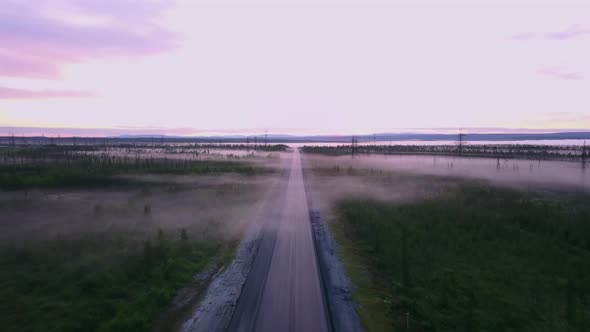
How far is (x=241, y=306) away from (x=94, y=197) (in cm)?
2201

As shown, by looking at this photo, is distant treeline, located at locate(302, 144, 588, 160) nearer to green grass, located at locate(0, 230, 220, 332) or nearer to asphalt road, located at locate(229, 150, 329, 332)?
asphalt road, located at locate(229, 150, 329, 332)

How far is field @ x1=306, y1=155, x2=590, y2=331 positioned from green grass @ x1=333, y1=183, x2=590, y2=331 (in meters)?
0.03

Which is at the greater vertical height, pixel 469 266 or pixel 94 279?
pixel 94 279

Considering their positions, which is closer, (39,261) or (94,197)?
(39,261)

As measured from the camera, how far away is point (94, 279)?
1046cm

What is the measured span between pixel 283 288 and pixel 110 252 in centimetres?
718

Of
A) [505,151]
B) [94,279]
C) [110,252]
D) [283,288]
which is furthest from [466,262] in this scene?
[505,151]

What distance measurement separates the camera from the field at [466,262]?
8.51 meters

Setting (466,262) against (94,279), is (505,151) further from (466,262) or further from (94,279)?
(94,279)

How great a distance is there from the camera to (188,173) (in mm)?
40906

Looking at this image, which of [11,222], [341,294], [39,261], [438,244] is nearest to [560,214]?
[438,244]

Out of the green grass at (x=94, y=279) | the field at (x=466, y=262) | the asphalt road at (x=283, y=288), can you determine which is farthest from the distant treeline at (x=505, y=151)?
the green grass at (x=94, y=279)

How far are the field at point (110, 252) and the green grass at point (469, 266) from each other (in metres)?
4.88

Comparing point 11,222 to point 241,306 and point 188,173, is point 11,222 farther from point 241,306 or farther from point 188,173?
point 188,173
